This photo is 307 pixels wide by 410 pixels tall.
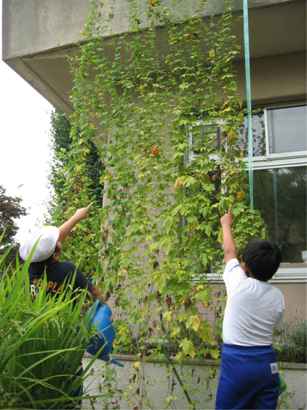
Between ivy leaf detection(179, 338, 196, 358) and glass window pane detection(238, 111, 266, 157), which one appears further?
glass window pane detection(238, 111, 266, 157)

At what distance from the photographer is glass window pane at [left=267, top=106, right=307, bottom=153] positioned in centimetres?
547

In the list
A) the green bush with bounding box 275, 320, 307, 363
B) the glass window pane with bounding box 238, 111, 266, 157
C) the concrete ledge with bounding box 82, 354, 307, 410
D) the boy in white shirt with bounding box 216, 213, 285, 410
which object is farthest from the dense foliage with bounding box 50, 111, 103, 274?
the glass window pane with bounding box 238, 111, 266, 157

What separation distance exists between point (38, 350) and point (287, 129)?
164 inches

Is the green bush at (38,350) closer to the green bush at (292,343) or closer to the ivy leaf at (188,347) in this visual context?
the ivy leaf at (188,347)

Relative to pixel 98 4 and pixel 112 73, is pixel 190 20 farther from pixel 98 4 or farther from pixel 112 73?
pixel 98 4

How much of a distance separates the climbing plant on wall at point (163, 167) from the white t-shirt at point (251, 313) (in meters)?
0.86

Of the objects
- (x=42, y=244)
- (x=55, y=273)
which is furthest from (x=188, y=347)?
(x=42, y=244)

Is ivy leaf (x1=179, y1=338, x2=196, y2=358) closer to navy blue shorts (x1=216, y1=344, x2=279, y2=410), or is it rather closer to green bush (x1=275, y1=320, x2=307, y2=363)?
green bush (x1=275, y1=320, x2=307, y2=363)

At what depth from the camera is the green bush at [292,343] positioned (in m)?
3.96

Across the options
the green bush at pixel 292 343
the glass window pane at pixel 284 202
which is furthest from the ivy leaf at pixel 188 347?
the glass window pane at pixel 284 202

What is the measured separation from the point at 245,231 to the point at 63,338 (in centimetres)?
171

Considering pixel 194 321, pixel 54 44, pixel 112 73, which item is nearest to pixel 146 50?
pixel 112 73

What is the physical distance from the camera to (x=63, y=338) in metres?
2.21

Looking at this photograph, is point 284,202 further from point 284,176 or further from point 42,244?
point 42,244
